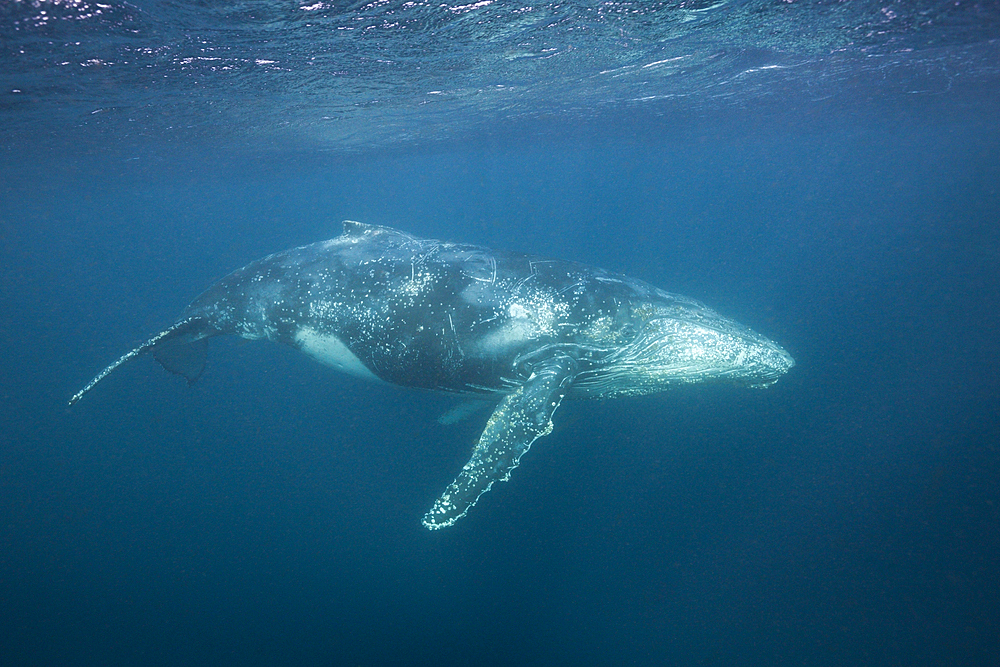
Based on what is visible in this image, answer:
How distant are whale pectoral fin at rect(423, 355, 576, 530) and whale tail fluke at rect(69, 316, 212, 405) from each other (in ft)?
22.8

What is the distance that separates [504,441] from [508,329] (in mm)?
1852

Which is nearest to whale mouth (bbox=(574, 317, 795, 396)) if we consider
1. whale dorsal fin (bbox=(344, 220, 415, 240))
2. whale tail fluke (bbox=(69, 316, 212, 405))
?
whale dorsal fin (bbox=(344, 220, 415, 240))

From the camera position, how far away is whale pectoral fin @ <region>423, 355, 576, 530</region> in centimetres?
562

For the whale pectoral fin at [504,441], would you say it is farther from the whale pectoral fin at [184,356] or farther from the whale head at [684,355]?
the whale pectoral fin at [184,356]

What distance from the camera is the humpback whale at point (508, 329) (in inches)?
281

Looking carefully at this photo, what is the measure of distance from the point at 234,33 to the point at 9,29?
371 centimetres

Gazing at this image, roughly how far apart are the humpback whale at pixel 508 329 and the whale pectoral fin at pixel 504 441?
0.03 m

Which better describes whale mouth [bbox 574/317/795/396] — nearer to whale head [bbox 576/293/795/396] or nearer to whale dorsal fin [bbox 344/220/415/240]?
whale head [bbox 576/293/795/396]

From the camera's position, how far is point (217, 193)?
5250 cm

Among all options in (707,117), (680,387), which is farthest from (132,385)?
(707,117)

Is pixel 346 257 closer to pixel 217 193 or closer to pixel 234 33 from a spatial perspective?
pixel 234 33

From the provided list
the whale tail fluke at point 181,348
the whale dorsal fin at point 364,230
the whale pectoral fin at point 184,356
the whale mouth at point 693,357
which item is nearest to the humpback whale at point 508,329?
the whale mouth at point 693,357

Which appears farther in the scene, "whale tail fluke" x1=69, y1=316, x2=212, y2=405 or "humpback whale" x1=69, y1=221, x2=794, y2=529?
"whale tail fluke" x1=69, y1=316, x2=212, y2=405

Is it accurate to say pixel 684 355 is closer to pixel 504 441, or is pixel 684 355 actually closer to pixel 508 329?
pixel 508 329
